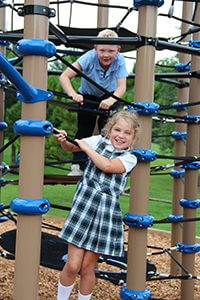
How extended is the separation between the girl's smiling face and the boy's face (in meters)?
0.97

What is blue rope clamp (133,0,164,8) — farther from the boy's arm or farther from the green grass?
the green grass

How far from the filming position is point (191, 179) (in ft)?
12.2

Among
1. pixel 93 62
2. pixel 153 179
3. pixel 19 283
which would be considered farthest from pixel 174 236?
pixel 153 179

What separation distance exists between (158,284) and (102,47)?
223 centimetres

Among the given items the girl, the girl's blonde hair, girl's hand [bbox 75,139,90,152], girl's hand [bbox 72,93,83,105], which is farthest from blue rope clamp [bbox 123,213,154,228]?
girl's hand [bbox 72,93,83,105]

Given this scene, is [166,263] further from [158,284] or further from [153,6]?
[153,6]

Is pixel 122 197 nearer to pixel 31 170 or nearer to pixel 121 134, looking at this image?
pixel 121 134

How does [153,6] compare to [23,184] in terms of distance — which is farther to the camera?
[153,6]

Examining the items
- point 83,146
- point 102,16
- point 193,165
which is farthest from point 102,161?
point 102,16

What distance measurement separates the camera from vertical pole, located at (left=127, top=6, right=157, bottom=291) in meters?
2.70

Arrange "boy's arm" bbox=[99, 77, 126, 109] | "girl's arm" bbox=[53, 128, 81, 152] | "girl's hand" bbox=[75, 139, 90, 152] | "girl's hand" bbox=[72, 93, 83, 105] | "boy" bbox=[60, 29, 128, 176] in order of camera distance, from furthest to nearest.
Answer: "boy" bbox=[60, 29, 128, 176] → "boy's arm" bbox=[99, 77, 126, 109] → "girl's hand" bbox=[72, 93, 83, 105] → "girl's hand" bbox=[75, 139, 90, 152] → "girl's arm" bbox=[53, 128, 81, 152]

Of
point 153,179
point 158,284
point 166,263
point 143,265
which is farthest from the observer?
point 153,179

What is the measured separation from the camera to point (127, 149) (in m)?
2.58

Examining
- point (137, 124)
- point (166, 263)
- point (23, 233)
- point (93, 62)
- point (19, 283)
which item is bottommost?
point (166, 263)
